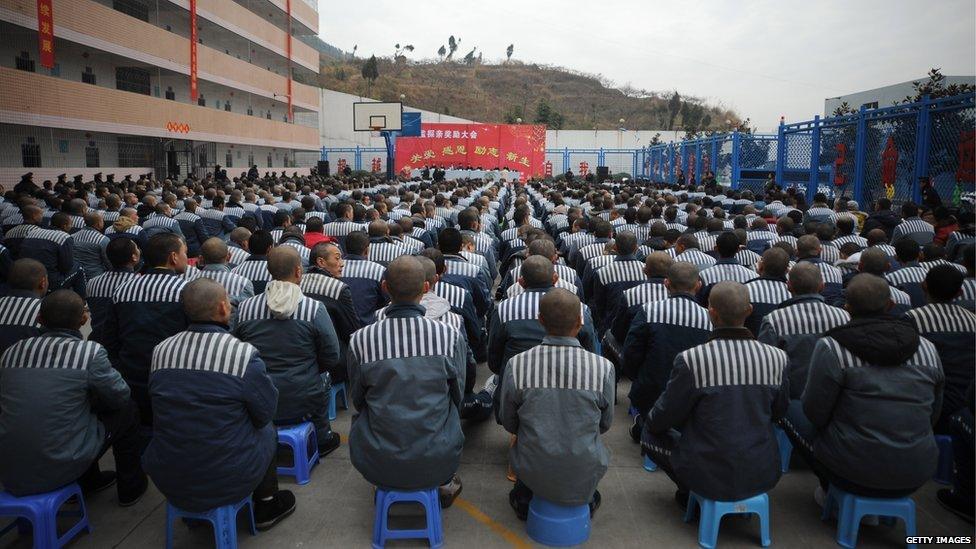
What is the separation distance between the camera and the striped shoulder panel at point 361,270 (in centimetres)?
539

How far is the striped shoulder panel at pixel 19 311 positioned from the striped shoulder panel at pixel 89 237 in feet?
13.4

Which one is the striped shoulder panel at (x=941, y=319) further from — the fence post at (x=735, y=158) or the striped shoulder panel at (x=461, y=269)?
the fence post at (x=735, y=158)

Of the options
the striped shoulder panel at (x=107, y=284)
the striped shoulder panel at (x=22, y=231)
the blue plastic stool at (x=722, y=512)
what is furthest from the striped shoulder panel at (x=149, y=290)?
the striped shoulder panel at (x=22, y=231)

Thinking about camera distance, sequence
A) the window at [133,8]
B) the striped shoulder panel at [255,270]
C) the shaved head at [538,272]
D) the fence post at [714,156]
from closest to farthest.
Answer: the shaved head at [538,272] < the striped shoulder panel at [255,270] < the fence post at [714,156] < the window at [133,8]

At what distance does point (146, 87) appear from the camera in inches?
875

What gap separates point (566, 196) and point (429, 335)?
13.1 m

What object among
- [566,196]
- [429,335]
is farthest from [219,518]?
[566,196]

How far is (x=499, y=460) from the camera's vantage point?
4.18 metres

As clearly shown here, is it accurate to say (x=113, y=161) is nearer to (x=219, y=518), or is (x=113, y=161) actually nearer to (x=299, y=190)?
(x=299, y=190)

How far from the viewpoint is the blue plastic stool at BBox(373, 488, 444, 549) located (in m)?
3.15

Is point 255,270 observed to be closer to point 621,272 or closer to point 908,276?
point 621,272

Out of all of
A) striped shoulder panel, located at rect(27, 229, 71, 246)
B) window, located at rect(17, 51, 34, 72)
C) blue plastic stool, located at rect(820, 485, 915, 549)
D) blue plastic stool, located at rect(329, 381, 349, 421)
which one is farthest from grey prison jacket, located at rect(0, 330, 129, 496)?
window, located at rect(17, 51, 34, 72)

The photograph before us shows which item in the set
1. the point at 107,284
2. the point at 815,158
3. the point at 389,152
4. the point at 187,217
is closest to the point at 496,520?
the point at 107,284

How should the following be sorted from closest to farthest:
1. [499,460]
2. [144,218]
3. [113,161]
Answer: [499,460]
[144,218]
[113,161]
